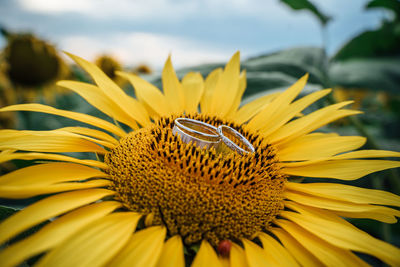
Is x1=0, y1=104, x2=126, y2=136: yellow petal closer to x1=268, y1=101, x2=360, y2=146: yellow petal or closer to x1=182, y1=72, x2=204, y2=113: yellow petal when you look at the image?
x1=182, y1=72, x2=204, y2=113: yellow petal

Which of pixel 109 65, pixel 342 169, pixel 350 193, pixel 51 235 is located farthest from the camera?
pixel 109 65

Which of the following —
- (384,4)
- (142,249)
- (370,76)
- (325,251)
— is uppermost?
(384,4)

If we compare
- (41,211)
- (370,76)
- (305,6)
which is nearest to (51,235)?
(41,211)

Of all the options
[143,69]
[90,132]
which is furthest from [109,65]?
[90,132]

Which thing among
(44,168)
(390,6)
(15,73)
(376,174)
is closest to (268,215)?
(44,168)

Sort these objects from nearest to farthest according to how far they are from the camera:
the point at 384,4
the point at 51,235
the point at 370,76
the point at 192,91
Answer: the point at 51,235, the point at 192,91, the point at 384,4, the point at 370,76

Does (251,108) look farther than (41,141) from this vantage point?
Yes

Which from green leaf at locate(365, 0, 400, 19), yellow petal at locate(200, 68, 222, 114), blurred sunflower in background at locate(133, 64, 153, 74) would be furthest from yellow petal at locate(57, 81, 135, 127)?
blurred sunflower in background at locate(133, 64, 153, 74)

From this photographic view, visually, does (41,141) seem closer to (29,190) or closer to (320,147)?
(29,190)

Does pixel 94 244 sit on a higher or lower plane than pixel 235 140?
lower
